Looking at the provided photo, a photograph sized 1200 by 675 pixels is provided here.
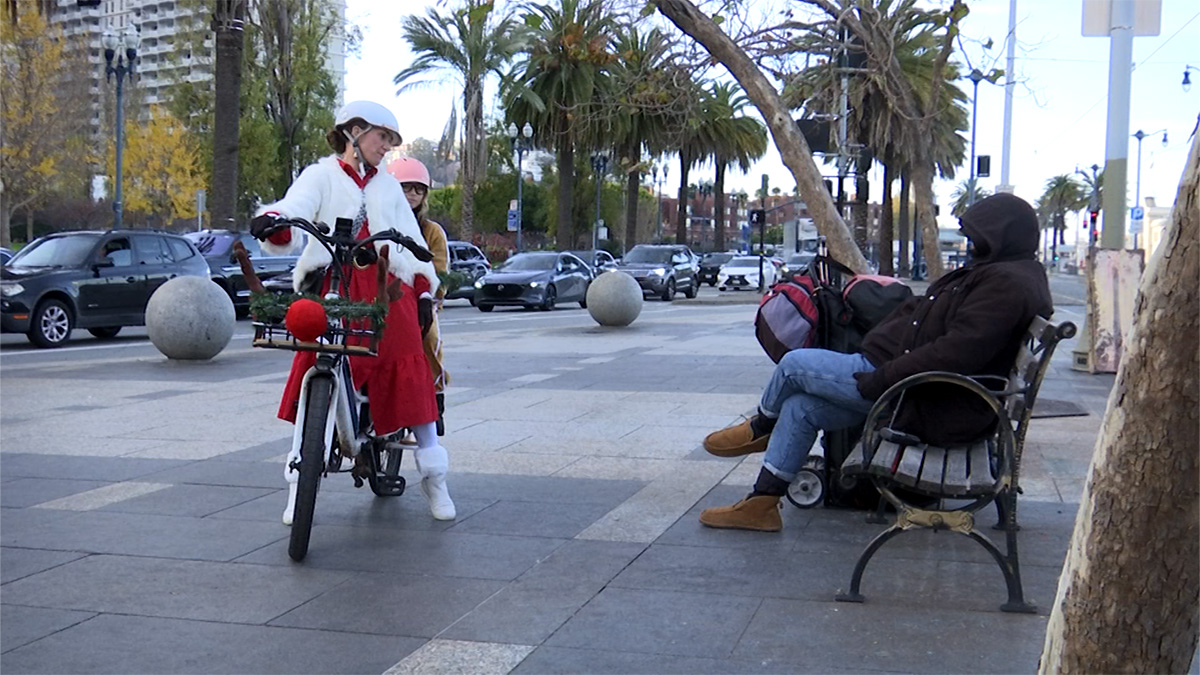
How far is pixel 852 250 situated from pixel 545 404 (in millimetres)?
3225

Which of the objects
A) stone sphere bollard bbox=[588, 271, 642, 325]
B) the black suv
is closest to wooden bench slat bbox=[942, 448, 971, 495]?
the black suv

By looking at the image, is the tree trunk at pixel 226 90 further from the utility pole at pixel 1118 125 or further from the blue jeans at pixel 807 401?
the blue jeans at pixel 807 401

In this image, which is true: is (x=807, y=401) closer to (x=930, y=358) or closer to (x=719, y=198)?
(x=930, y=358)

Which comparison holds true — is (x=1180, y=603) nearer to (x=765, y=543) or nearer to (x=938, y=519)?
(x=938, y=519)

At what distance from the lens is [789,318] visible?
5.91 metres

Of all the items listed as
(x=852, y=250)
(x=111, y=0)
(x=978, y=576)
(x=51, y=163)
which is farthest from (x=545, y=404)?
(x=111, y=0)

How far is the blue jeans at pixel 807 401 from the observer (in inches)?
210

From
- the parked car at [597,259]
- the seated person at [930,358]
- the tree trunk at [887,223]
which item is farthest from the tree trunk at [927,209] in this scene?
the tree trunk at [887,223]

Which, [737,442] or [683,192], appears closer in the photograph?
[737,442]

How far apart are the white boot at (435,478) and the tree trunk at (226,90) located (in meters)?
21.1

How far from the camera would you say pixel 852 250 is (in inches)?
330

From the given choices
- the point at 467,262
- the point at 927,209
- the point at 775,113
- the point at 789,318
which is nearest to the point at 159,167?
the point at 467,262

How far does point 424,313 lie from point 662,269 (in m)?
32.0

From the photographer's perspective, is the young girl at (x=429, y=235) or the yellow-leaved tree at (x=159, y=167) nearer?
the young girl at (x=429, y=235)
